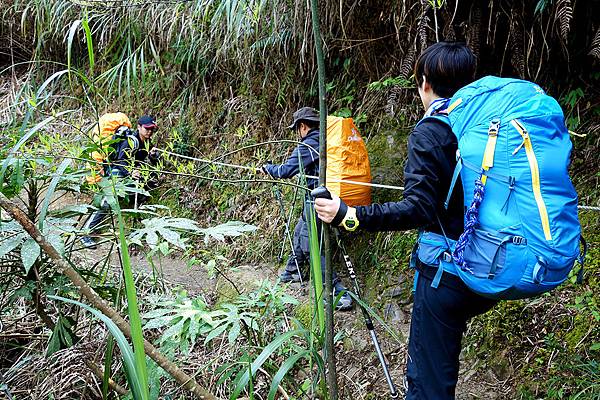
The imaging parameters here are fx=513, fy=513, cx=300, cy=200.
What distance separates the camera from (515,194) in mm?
1623

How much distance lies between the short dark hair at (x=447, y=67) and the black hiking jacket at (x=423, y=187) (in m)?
0.21

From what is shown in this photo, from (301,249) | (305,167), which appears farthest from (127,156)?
(301,249)

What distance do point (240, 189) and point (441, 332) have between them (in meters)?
4.30

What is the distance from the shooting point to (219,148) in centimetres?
662

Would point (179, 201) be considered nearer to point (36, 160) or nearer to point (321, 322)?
point (36, 160)

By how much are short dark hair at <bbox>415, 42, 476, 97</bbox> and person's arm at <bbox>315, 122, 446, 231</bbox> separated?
261 millimetres

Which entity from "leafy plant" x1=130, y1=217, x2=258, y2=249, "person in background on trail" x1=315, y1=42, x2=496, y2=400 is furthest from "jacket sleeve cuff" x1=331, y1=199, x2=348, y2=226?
"leafy plant" x1=130, y1=217, x2=258, y2=249

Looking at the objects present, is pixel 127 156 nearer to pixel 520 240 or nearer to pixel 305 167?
pixel 520 240

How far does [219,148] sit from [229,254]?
68.1 inches

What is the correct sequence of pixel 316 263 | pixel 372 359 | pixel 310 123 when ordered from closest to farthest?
pixel 316 263 → pixel 372 359 → pixel 310 123

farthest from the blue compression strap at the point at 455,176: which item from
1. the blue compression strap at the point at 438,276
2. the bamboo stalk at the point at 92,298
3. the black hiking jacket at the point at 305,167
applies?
the black hiking jacket at the point at 305,167

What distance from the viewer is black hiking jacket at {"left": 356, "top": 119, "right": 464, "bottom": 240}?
1779mm

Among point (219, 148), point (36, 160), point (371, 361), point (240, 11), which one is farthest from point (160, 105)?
point (36, 160)

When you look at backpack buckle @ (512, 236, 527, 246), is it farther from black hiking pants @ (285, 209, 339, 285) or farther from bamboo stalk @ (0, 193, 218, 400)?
black hiking pants @ (285, 209, 339, 285)
